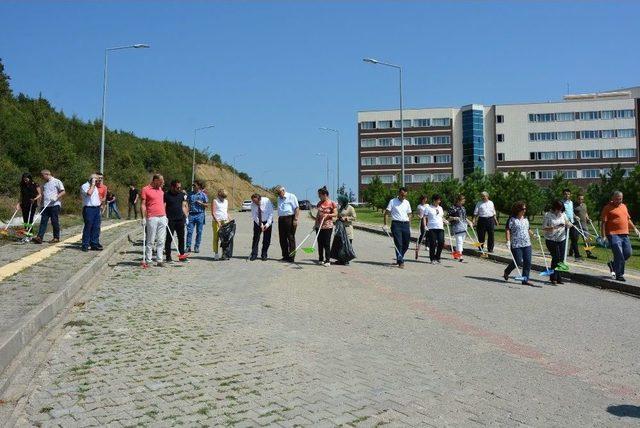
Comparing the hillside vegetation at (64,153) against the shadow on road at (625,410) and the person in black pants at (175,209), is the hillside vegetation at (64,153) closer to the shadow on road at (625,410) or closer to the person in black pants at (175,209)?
the person in black pants at (175,209)

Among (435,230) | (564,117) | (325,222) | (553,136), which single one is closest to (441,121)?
(553,136)

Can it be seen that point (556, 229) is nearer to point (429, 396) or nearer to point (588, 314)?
point (588, 314)

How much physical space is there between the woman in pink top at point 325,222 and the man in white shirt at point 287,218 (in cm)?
56

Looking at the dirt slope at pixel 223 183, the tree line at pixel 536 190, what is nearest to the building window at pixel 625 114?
the tree line at pixel 536 190

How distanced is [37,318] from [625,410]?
5886 millimetres

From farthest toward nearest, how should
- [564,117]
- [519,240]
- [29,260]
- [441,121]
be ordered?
[441,121] → [564,117] → [519,240] → [29,260]

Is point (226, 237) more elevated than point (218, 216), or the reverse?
point (218, 216)

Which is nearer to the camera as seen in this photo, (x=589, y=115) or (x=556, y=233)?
(x=556, y=233)

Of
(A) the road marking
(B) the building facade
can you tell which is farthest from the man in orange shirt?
(B) the building facade

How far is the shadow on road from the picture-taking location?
14.2ft

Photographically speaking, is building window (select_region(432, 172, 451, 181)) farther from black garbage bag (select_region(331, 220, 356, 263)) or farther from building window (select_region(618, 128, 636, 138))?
black garbage bag (select_region(331, 220, 356, 263))

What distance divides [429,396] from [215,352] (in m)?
2.28

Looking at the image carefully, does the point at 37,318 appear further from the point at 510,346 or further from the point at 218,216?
the point at 218,216

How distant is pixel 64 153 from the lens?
34344 mm
